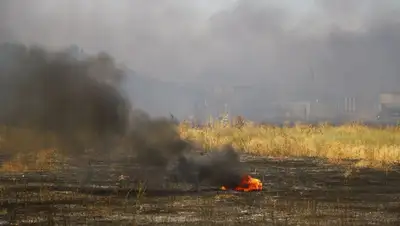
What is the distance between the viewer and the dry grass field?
69.8ft

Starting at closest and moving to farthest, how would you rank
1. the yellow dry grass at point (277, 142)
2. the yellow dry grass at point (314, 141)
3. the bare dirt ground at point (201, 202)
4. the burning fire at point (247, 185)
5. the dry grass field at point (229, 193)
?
the bare dirt ground at point (201, 202)
the dry grass field at point (229, 193)
the burning fire at point (247, 185)
the yellow dry grass at point (277, 142)
the yellow dry grass at point (314, 141)

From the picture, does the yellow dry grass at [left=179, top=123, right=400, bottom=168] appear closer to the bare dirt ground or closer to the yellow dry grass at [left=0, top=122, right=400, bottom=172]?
the yellow dry grass at [left=0, top=122, right=400, bottom=172]

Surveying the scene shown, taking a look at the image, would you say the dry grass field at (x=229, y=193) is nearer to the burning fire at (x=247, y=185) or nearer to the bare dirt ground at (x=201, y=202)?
the bare dirt ground at (x=201, y=202)

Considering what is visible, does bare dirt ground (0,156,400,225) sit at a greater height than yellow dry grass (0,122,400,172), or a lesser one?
lesser

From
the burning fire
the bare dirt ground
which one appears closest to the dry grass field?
the bare dirt ground

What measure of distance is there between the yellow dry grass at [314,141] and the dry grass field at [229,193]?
14cm

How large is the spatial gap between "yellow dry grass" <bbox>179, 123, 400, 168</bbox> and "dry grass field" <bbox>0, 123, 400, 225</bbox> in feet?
0.44

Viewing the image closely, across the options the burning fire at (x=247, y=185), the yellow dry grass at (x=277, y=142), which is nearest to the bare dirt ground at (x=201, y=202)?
the burning fire at (x=247, y=185)

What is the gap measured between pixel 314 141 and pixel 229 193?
26.0 meters

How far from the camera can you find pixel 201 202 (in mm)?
24578

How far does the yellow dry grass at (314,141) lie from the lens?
45278 millimetres

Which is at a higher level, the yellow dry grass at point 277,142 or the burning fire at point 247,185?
the yellow dry grass at point 277,142

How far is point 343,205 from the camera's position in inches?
979

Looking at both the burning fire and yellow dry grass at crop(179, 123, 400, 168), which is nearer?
the burning fire
